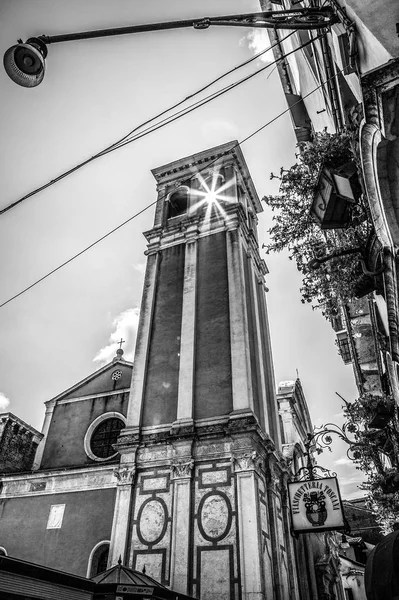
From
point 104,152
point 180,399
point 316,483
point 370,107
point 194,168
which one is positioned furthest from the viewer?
point 194,168

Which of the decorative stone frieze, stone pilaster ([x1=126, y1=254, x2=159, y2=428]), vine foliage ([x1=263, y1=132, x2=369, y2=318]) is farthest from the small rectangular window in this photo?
vine foliage ([x1=263, y1=132, x2=369, y2=318])

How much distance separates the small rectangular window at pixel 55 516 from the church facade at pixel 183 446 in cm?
4

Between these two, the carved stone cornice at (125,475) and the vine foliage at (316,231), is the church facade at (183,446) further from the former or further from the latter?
the vine foliage at (316,231)

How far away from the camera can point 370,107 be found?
5359 mm

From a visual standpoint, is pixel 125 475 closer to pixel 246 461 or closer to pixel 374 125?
pixel 246 461

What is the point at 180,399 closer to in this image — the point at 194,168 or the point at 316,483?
the point at 316,483

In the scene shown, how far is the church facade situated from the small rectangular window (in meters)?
0.04

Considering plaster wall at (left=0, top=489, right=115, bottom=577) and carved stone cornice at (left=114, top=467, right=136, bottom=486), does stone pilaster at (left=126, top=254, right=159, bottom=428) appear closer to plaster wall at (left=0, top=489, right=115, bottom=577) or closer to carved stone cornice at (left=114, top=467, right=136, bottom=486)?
carved stone cornice at (left=114, top=467, right=136, bottom=486)

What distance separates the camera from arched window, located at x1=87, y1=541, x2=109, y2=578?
12052 millimetres

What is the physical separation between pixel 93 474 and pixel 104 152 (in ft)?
37.0

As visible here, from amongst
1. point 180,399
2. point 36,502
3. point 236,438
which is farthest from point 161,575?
point 36,502

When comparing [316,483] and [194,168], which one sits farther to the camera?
[194,168]

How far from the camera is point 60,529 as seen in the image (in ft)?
43.1

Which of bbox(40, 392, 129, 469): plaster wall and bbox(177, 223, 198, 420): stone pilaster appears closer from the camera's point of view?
bbox(177, 223, 198, 420): stone pilaster
